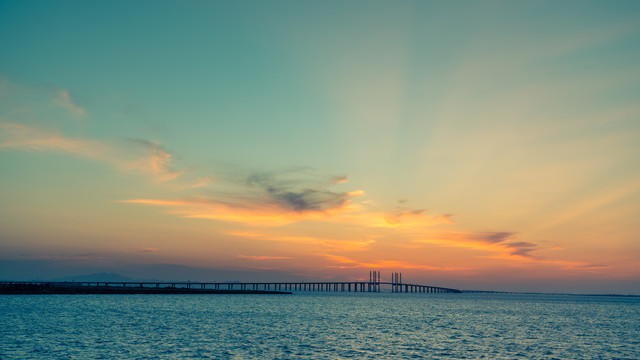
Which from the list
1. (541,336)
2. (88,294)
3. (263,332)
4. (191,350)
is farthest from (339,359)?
(88,294)

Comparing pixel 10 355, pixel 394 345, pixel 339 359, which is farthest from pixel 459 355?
pixel 10 355

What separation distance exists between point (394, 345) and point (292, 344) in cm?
1144

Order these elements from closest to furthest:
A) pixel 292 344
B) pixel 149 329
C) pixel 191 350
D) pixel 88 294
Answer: pixel 191 350, pixel 292 344, pixel 149 329, pixel 88 294

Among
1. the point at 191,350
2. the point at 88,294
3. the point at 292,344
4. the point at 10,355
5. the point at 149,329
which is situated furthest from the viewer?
the point at 88,294

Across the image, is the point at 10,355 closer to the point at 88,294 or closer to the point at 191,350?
the point at 191,350

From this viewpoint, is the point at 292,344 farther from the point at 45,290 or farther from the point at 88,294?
the point at 88,294

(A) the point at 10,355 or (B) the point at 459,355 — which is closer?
(A) the point at 10,355

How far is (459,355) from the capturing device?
48.5m

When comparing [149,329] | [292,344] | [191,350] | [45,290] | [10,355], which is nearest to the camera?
[10,355]

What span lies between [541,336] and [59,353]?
6187 cm

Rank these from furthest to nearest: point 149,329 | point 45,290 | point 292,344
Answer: point 45,290 < point 149,329 < point 292,344

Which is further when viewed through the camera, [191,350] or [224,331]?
[224,331]

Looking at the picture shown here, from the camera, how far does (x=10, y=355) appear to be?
138ft

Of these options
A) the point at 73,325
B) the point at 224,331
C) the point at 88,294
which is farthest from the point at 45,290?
the point at 224,331
